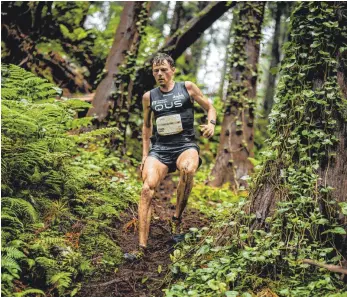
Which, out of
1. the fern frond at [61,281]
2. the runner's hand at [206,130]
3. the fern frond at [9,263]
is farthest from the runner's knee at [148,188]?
the fern frond at [9,263]

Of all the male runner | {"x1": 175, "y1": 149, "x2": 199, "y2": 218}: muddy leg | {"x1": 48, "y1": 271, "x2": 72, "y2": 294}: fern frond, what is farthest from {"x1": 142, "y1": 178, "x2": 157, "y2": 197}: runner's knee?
{"x1": 48, "y1": 271, "x2": 72, "y2": 294}: fern frond

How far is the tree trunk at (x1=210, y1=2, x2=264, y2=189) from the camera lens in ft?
29.9

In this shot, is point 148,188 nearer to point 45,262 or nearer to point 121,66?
point 45,262

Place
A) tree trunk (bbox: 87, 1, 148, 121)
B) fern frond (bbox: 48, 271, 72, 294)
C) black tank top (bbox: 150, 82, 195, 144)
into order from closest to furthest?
fern frond (bbox: 48, 271, 72, 294) < black tank top (bbox: 150, 82, 195, 144) < tree trunk (bbox: 87, 1, 148, 121)

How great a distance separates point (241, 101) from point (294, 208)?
18.0 feet

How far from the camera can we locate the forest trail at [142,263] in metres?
4.20

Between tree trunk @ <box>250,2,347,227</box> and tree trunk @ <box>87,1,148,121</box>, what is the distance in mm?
5524

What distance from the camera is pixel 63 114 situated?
19.1 ft

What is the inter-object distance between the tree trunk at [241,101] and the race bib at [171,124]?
3768 mm

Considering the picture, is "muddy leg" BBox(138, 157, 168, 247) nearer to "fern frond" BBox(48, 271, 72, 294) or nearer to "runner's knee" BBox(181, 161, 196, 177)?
"runner's knee" BBox(181, 161, 196, 177)

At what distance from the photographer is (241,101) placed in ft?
30.5

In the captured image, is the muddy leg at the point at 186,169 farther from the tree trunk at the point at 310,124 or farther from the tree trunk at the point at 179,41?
the tree trunk at the point at 179,41

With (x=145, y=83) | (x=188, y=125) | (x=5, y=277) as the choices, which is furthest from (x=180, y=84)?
(x=145, y=83)

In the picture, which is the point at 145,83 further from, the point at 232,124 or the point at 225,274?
the point at 225,274
